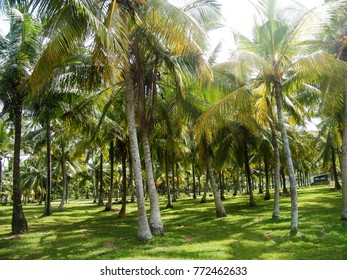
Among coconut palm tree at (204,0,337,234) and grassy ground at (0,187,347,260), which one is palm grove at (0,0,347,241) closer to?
coconut palm tree at (204,0,337,234)

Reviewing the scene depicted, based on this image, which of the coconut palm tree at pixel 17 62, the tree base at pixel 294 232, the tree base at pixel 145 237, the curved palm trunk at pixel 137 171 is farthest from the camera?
the coconut palm tree at pixel 17 62

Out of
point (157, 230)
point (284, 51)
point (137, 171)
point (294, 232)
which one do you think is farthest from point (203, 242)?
point (284, 51)

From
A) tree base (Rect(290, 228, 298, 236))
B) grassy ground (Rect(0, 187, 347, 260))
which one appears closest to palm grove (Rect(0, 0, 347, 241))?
tree base (Rect(290, 228, 298, 236))

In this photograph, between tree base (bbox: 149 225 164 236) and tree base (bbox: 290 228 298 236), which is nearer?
tree base (bbox: 290 228 298 236)

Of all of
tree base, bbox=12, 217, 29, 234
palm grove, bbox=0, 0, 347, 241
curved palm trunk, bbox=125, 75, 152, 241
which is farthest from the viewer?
tree base, bbox=12, 217, 29, 234

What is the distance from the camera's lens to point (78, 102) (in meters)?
15.8

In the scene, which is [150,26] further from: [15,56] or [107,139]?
[107,139]

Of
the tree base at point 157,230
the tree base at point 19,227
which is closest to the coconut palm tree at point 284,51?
the tree base at point 157,230

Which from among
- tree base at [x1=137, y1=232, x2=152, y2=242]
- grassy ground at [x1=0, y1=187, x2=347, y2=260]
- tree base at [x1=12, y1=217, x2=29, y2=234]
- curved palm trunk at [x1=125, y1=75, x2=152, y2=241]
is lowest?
grassy ground at [x1=0, y1=187, x2=347, y2=260]

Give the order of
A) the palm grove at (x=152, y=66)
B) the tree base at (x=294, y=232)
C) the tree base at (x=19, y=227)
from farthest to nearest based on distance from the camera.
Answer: the tree base at (x=19, y=227), the tree base at (x=294, y=232), the palm grove at (x=152, y=66)

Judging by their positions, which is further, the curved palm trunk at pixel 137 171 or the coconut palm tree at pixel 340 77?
the coconut palm tree at pixel 340 77

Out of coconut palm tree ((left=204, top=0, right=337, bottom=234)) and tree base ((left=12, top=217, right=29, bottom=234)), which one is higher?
coconut palm tree ((left=204, top=0, right=337, bottom=234))

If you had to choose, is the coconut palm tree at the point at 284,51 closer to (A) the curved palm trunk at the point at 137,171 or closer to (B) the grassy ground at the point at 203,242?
(B) the grassy ground at the point at 203,242

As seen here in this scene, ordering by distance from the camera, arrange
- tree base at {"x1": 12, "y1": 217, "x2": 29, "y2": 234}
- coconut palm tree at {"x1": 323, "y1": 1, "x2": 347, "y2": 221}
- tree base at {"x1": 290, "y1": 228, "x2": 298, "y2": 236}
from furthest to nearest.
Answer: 1. tree base at {"x1": 12, "y1": 217, "x2": 29, "y2": 234}
2. coconut palm tree at {"x1": 323, "y1": 1, "x2": 347, "y2": 221}
3. tree base at {"x1": 290, "y1": 228, "x2": 298, "y2": 236}
